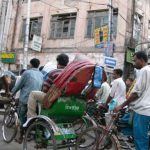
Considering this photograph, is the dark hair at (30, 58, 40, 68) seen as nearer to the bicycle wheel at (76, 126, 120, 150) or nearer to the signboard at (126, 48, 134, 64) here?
the bicycle wheel at (76, 126, 120, 150)

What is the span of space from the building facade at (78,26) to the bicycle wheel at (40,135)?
1366 cm

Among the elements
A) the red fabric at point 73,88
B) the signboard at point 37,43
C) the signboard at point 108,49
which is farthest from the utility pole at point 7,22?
the red fabric at point 73,88

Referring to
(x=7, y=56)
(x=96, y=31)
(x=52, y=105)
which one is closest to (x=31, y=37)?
(x=7, y=56)

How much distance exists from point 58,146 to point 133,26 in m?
17.5

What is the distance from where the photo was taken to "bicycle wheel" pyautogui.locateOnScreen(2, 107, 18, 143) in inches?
309

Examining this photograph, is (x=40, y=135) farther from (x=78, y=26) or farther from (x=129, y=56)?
(x=78, y=26)

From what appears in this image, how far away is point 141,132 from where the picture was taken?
5445 millimetres

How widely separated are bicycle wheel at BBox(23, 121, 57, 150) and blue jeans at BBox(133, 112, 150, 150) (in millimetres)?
1417

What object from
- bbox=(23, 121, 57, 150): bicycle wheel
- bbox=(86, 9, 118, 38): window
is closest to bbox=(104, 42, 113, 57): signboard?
bbox=(86, 9, 118, 38): window

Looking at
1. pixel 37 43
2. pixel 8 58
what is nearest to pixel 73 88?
pixel 37 43

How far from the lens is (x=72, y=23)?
24781 millimetres

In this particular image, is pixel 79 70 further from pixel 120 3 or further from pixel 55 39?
pixel 55 39

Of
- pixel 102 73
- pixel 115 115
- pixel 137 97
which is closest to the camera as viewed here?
pixel 137 97

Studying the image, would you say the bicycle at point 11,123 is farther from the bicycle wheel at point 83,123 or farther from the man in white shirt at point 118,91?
the man in white shirt at point 118,91
